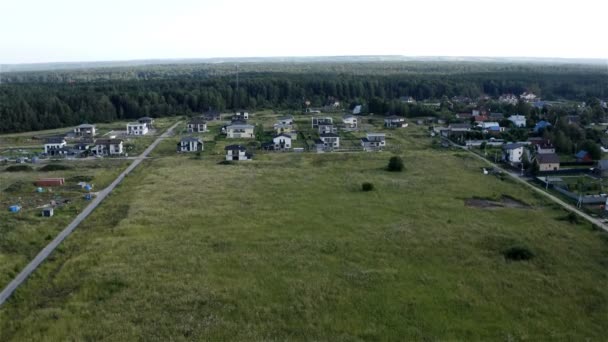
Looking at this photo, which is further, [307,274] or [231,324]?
[307,274]

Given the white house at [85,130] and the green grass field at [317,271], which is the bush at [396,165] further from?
the white house at [85,130]

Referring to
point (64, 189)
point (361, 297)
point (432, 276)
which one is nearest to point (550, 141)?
point (432, 276)

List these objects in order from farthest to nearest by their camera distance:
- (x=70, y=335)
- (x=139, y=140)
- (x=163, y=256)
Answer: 1. (x=139, y=140)
2. (x=163, y=256)
3. (x=70, y=335)

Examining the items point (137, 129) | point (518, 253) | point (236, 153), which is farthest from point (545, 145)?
point (137, 129)

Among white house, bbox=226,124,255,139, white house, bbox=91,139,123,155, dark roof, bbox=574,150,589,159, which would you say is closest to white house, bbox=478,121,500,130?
dark roof, bbox=574,150,589,159

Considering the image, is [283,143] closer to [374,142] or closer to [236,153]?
[236,153]

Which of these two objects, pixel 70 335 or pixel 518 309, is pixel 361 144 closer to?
pixel 518 309

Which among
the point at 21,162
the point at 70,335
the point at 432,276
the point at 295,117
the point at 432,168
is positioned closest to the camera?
the point at 70,335
